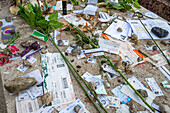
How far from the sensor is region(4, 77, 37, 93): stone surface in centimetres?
97

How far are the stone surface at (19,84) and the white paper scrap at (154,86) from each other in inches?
39.0

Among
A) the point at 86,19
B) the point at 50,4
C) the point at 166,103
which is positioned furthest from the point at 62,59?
the point at 50,4

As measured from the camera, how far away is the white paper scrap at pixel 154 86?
1.10 m

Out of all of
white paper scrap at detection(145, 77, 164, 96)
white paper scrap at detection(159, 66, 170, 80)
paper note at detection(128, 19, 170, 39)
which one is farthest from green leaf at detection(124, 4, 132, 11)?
white paper scrap at detection(145, 77, 164, 96)

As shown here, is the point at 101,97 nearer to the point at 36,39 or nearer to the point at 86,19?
the point at 36,39

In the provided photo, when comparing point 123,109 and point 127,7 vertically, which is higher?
point 127,7

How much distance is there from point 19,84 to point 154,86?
44.2 inches

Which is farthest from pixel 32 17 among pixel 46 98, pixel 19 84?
pixel 46 98

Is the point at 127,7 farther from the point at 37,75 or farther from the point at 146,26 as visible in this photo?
the point at 37,75

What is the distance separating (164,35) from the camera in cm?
159

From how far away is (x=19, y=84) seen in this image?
98 cm

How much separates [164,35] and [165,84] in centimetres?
71

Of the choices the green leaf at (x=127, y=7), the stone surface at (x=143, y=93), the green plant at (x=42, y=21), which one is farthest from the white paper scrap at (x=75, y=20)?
the stone surface at (x=143, y=93)

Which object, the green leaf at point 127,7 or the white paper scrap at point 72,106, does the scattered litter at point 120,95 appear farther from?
the green leaf at point 127,7
